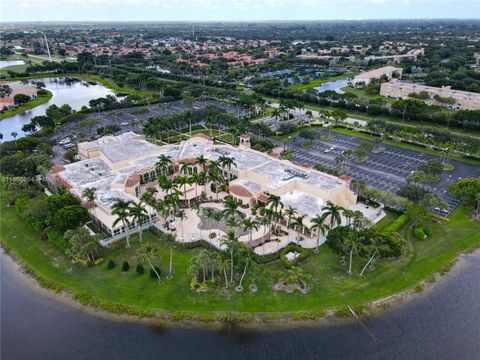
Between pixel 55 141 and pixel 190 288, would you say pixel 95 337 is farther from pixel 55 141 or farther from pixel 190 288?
pixel 55 141

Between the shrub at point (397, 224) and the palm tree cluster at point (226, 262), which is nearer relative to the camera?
the palm tree cluster at point (226, 262)

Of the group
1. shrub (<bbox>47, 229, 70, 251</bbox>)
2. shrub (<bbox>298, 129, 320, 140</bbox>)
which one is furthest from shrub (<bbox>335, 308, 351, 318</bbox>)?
shrub (<bbox>298, 129, 320, 140</bbox>)

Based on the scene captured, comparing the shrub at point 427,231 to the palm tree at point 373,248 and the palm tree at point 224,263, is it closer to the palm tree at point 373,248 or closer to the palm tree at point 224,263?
the palm tree at point 373,248

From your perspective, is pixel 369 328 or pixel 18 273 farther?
pixel 18 273

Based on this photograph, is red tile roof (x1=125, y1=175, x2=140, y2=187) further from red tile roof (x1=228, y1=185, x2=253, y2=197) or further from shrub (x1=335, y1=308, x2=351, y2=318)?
shrub (x1=335, y1=308, x2=351, y2=318)

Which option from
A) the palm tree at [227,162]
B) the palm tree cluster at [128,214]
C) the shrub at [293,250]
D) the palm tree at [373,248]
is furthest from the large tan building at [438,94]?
the palm tree cluster at [128,214]

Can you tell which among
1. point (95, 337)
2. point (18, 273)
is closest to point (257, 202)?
point (95, 337)
